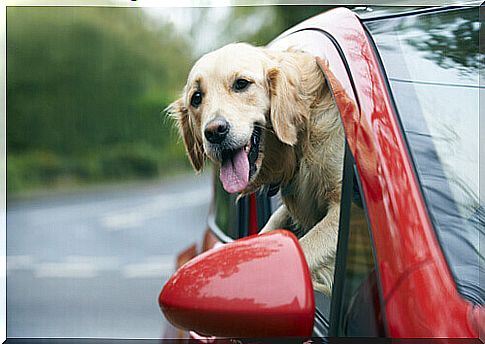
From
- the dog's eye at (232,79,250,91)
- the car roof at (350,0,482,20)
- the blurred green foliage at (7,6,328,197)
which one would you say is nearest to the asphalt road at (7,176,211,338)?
the blurred green foliage at (7,6,328,197)

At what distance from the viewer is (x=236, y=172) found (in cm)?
267

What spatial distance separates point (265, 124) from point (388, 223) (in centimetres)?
103

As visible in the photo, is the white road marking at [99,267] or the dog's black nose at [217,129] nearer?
the dog's black nose at [217,129]

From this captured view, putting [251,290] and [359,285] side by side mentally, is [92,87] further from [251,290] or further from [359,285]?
[251,290]

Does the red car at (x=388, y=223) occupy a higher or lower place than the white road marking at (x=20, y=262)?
higher

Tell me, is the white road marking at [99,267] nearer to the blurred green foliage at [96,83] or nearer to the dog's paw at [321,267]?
the blurred green foliage at [96,83]

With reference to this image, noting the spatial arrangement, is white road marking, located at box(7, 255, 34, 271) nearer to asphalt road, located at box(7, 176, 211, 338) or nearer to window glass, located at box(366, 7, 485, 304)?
asphalt road, located at box(7, 176, 211, 338)

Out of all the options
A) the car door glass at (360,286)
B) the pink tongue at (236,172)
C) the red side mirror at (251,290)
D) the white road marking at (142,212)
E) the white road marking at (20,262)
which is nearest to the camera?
the red side mirror at (251,290)

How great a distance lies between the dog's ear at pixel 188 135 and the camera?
2.71 m

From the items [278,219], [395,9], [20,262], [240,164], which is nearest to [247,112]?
[240,164]

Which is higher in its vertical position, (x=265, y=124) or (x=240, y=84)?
(x=240, y=84)

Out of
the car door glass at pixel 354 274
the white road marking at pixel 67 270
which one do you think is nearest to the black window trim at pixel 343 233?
the car door glass at pixel 354 274

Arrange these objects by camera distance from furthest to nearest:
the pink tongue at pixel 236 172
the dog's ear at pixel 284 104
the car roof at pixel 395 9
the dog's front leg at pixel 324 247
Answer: the pink tongue at pixel 236 172 → the dog's ear at pixel 284 104 → the car roof at pixel 395 9 → the dog's front leg at pixel 324 247

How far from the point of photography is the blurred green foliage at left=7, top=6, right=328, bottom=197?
2980 mm
